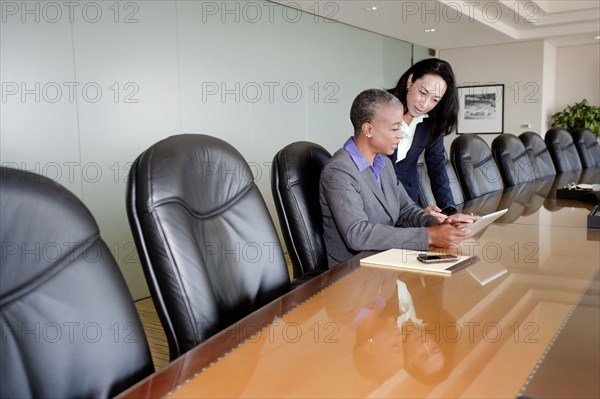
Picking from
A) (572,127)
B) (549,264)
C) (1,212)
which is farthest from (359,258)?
(572,127)

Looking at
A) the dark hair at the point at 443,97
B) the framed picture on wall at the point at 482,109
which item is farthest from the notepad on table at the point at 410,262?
the framed picture on wall at the point at 482,109

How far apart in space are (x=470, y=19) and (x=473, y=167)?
380 centimetres

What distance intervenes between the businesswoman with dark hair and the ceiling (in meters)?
3.01

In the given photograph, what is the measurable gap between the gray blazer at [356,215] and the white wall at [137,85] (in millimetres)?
2126

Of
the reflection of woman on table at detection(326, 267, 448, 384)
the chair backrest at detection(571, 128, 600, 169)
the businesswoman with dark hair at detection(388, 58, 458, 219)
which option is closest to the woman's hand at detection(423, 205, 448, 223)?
the businesswoman with dark hair at detection(388, 58, 458, 219)

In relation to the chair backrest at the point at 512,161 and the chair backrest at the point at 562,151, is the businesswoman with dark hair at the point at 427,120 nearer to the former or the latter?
the chair backrest at the point at 512,161

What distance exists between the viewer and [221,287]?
1424 millimetres

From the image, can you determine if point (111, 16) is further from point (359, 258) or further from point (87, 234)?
point (87, 234)

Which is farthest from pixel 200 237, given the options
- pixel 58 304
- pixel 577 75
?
pixel 577 75

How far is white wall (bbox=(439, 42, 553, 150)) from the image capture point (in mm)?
8781

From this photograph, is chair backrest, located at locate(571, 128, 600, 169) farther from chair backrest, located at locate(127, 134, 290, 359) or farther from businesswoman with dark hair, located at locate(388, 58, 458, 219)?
chair backrest, located at locate(127, 134, 290, 359)

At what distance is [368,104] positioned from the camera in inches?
85.0

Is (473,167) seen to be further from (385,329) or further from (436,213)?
(385,329)

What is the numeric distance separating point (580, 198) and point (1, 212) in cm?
315
